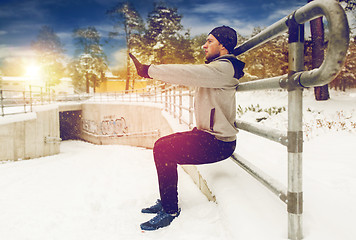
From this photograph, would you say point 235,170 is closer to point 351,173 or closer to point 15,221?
point 351,173

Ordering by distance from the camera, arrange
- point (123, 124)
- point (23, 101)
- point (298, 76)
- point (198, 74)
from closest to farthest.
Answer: point (298, 76), point (198, 74), point (23, 101), point (123, 124)

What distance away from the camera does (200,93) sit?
90.4 inches

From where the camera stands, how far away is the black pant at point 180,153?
88.0 inches

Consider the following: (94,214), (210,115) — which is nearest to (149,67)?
(210,115)

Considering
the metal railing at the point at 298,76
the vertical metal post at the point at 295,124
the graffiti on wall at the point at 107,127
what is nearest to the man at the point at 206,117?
the metal railing at the point at 298,76

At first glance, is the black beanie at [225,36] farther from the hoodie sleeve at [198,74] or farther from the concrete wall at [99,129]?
the concrete wall at [99,129]

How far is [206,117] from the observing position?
2.26 metres

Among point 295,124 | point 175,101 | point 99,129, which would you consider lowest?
point 99,129

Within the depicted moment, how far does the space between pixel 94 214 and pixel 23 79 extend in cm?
7079

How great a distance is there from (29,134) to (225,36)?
10899 mm

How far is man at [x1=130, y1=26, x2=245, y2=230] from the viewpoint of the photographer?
2.08 metres

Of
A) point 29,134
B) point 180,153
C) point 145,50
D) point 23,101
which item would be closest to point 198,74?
point 180,153

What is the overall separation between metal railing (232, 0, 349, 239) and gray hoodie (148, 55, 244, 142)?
445 mm

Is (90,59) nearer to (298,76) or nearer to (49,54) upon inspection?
(49,54)
